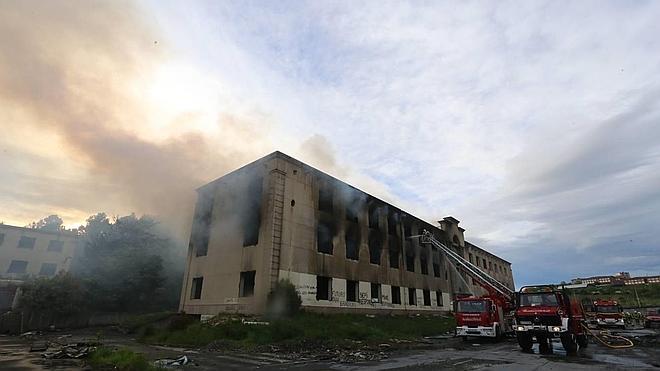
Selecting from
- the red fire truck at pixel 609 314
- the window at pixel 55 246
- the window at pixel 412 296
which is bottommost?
the red fire truck at pixel 609 314

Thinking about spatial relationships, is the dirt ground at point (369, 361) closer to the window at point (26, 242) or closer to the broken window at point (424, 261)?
the broken window at point (424, 261)

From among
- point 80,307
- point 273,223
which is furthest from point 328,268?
point 80,307

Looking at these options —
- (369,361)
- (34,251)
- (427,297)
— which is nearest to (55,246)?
(34,251)

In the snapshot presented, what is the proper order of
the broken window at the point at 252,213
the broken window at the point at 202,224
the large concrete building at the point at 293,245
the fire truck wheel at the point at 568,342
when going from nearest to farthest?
the fire truck wheel at the point at 568,342
the large concrete building at the point at 293,245
the broken window at the point at 252,213
the broken window at the point at 202,224

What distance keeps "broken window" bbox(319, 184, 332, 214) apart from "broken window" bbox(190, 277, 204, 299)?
Result: 31.5 feet

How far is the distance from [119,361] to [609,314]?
3416cm


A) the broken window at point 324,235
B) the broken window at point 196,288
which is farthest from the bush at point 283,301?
the broken window at point 196,288

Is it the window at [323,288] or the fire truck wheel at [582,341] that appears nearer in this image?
the fire truck wheel at [582,341]

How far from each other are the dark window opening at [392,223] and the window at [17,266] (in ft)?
150

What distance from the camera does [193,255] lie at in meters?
25.5

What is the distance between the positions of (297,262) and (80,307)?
2308cm

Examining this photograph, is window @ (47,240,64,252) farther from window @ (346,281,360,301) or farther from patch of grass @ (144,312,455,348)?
window @ (346,281,360,301)

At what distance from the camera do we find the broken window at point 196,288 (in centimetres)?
2406

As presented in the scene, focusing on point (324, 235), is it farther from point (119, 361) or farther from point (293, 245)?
point (119, 361)
